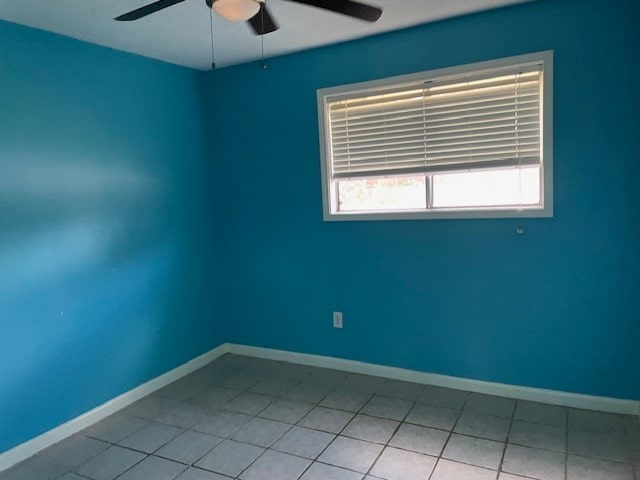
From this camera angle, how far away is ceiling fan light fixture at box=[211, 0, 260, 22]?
1.63 meters

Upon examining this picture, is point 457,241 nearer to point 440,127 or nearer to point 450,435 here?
point 440,127

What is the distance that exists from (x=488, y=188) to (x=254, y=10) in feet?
5.98

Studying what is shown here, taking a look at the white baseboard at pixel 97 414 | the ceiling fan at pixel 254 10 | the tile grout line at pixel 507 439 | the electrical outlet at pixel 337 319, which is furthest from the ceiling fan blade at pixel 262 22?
the white baseboard at pixel 97 414

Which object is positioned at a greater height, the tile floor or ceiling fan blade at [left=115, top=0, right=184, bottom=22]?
ceiling fan blade at [left=115, top=0, right=184, bottom=22]

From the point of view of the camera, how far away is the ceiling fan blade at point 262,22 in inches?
74.3

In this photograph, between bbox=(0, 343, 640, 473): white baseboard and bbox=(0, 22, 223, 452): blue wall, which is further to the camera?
bbox=(0, 343, 640, 473): white baseboard

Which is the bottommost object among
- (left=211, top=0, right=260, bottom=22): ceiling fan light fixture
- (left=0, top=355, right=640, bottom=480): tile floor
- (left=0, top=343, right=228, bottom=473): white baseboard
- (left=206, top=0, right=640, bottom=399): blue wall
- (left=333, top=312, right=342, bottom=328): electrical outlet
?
(left=0, top=355, right=640, bottom=480): tile floor

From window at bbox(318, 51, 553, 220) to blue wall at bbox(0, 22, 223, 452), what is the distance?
1158 millimetres

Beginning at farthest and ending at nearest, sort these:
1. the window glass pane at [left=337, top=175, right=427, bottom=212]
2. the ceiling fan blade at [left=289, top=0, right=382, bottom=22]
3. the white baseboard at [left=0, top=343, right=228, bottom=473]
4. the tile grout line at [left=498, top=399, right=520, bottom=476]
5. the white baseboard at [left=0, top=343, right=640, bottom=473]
→ the window glass pane at [left=337, top=175, right=427, bottom=212] → the white baseboard at [left=0, top=343, right=640, bottom=473] → the white baseboard at [left=0, top=343, right=228, bottom=473] → the tile grout line at [left=498, top=399, right=520, bottom=476] → the ceiling fan blade at [left=289, top=0, right=382, bottom=22]

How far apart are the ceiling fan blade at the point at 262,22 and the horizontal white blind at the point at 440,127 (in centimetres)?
119

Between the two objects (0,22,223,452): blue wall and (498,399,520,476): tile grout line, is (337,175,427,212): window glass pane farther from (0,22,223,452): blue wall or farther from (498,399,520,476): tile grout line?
(498,399,520,476): tile grout line

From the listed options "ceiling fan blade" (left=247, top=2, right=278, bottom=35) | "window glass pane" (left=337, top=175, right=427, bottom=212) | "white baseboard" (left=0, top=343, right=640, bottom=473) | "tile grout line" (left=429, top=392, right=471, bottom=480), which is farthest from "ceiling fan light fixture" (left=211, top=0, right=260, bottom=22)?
"white baseboard" (left=0, top=343, right=640, bottom=473)

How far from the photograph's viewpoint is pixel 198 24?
8.58ft

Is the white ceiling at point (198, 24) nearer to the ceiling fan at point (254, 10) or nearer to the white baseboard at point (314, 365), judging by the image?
the ceiling fan at point (254, 10)
